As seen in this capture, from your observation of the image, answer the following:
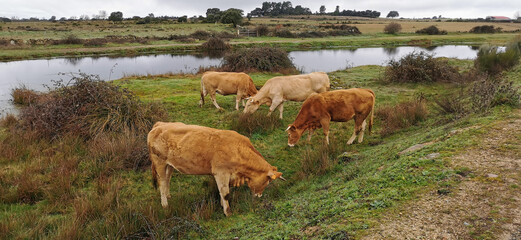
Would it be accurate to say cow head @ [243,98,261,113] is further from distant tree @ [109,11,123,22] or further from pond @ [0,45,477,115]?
distant tree @ [109,11,123,22]

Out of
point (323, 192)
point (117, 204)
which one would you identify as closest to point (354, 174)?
point (323, 192)

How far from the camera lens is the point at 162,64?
2747 centimetres

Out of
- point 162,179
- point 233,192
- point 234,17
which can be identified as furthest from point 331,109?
point 234,17

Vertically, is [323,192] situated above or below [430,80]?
below

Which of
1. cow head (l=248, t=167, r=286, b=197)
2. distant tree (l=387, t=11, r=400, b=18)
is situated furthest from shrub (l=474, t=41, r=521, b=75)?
distant tree (l=387, t=11, r=400, b=18)

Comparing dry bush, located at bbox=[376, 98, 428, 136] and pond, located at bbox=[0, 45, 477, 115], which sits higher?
Result: pond, located at bbox=[0, 45, 477, 115]

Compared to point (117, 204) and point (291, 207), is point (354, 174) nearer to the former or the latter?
point (291, 207)

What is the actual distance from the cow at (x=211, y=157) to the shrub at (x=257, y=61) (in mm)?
15773

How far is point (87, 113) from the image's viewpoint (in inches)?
A: 342

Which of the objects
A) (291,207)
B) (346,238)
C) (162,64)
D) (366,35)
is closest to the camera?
(346,238)

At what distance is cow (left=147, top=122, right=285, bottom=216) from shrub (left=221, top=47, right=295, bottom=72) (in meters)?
15.8

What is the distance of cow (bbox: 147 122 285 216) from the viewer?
16.4 feet

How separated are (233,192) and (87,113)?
5.91 metres

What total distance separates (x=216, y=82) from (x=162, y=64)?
59.5ft
